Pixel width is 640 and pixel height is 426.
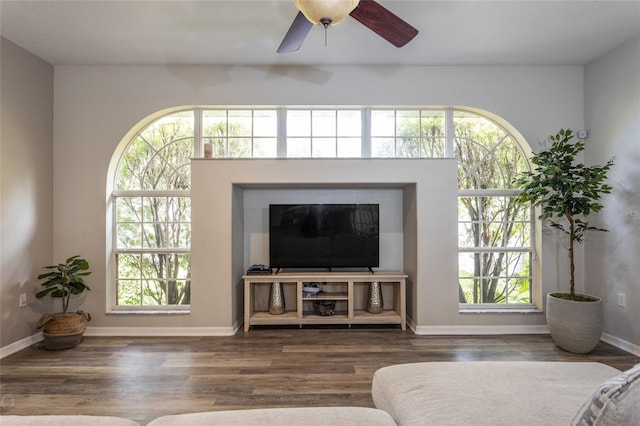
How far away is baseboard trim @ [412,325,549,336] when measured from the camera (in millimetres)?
3439

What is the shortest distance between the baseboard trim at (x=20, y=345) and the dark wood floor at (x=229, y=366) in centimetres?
6

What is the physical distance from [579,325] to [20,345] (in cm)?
489

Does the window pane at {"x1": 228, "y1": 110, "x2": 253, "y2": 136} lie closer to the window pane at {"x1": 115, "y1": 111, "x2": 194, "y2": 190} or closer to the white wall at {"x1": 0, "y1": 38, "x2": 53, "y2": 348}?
the window pane at {"x1": 115, "y1": 111, "x2": 194, "y2": 190}

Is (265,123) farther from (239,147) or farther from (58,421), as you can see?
(58,421)

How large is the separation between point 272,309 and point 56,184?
8.44 ft

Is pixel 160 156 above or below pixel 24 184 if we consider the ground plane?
above

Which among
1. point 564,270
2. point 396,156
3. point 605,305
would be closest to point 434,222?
point 396,156

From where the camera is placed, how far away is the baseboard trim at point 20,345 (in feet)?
9.60

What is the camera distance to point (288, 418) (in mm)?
1139

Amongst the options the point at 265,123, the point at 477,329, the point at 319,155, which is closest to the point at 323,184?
the point at 319,155

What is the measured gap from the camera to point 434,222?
348cm

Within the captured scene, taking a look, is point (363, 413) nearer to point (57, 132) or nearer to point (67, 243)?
point (67, 243)

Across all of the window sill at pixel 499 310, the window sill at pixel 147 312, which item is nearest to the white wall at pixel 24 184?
the window sill at pixel 147 312

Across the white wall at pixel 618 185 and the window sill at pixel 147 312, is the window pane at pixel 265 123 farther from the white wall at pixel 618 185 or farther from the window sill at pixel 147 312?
the white wall at pixel 618 185
